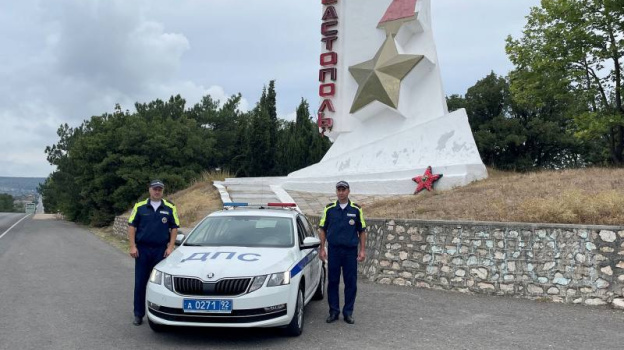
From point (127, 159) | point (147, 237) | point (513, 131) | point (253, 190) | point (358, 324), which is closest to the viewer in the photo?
point (147, 237)

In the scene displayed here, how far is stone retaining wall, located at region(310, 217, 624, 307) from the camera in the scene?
740 centimetres

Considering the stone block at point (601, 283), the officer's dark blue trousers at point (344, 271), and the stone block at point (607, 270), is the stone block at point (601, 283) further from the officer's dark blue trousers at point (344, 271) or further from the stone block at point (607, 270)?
the officer's dark blue trousers at point (344, 271)

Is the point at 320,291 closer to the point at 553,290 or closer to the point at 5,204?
the point at 553,290

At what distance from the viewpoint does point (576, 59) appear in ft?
74.2

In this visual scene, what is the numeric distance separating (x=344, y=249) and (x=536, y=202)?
4498 mm

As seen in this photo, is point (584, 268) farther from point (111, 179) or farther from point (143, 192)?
point (111, 179)

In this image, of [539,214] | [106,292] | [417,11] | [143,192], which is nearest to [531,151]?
[417,11]

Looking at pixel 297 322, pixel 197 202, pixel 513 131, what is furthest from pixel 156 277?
pixel 513 131

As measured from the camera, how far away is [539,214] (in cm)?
862

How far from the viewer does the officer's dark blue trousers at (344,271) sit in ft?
20.9

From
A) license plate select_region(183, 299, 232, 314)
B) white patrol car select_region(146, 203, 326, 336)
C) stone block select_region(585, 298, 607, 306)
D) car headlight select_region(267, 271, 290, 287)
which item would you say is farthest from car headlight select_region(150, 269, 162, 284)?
stone block select_region(585, 298, 607, 306)

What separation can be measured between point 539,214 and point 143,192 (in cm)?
2469

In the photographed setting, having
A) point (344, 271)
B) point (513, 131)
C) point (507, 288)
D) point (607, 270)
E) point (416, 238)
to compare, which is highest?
point (513, 131)

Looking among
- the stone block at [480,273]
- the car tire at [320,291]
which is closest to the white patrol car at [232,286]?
the car tire at [320,291]
